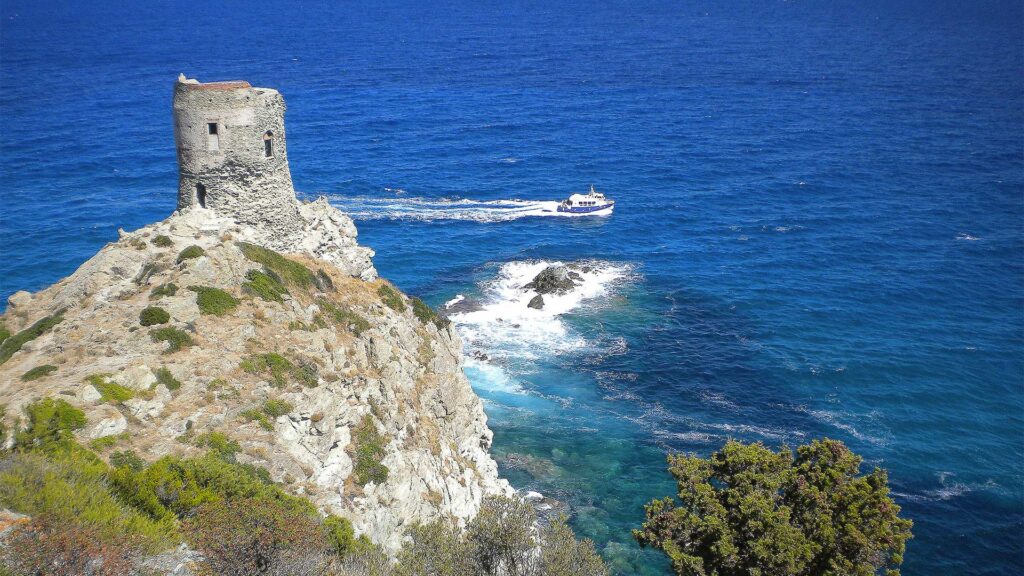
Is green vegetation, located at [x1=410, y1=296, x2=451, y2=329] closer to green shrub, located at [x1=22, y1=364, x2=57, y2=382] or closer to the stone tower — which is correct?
the stone tower

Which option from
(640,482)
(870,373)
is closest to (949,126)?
(870,373)

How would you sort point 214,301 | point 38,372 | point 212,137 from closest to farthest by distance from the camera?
1. point 38,372
2. point 214,301
3. point 212,137

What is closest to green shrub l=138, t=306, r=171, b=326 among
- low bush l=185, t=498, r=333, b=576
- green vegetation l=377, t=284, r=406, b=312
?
low bush l=185, t=498, r=333, b=576

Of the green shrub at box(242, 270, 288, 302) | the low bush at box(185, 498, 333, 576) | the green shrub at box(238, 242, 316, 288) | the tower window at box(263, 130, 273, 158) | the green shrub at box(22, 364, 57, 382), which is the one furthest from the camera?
the tower window at box(263, 130, 273, 158)

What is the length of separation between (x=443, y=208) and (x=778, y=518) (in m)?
84.5

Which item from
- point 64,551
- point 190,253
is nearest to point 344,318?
point 190,253

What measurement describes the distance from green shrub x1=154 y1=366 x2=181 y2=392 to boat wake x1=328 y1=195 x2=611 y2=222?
75.2 meters

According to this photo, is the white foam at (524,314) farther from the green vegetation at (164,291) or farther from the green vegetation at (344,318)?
the green vegetation at (164,291)

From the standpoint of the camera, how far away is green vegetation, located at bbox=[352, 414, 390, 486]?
109 feet

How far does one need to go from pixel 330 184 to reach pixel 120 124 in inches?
2050

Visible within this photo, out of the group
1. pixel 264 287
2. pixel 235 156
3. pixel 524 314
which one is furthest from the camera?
pixel 524 314

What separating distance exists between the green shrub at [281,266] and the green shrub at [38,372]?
11.4 meters

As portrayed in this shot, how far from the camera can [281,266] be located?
1638 inches

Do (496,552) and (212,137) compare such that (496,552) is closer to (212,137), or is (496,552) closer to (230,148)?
(230,148)
